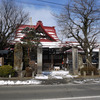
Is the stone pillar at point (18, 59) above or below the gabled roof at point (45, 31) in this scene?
below

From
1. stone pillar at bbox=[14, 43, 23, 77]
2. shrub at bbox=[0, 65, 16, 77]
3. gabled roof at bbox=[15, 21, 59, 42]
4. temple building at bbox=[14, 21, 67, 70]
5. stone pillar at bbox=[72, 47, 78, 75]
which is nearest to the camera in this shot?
shrub at bbox=[0, 65, 16, 77]

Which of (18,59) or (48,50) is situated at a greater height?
(48,50)

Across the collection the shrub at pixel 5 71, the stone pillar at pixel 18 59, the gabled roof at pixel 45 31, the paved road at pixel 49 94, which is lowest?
the paved road at pixel 49 94

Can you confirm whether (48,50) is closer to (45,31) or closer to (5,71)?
(45,31)

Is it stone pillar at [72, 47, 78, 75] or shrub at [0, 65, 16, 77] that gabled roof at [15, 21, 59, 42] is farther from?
shrub at [0, 65, 16, 77]

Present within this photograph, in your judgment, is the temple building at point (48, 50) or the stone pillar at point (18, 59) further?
the temple building at point (48, 50)

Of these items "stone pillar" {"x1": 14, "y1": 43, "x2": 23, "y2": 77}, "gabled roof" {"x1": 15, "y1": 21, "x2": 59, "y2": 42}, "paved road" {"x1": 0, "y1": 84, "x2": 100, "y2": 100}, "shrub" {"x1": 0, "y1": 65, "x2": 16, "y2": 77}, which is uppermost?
"gabled roof" {"x1": 15, "y1": 21, "x2": 59, "y2": 42}

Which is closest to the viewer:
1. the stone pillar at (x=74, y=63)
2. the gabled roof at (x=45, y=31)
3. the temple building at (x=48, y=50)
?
the stone pillar at (x=74, y=63)

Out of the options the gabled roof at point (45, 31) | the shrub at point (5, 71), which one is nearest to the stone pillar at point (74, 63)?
the shrub at point (5, 71)

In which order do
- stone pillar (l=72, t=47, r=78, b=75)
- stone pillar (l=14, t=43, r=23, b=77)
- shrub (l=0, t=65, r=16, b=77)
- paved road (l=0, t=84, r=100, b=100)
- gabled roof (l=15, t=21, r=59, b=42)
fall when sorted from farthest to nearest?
1. gabled roof (l=15, t=21, r=59, b=42)
2. stone pillar (l=72, t=47, r=78, b=75)
3. stone pillar (l=14, t=43, r=23, b=77)
4. shrub (l=0, t=65, r=16, b=77)
5. paved road (l=0, t=84, r=100, b=100)

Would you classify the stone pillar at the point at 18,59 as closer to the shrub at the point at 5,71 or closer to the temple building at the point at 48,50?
the shrub at the point at 5,71

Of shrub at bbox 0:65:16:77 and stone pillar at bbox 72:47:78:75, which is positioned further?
stone pillar at bbox 72:47:78:75

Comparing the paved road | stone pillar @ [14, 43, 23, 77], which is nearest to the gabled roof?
stone pillar @ [14, 43, 23, 77]

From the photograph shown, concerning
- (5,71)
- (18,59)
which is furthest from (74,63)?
(5,71)
